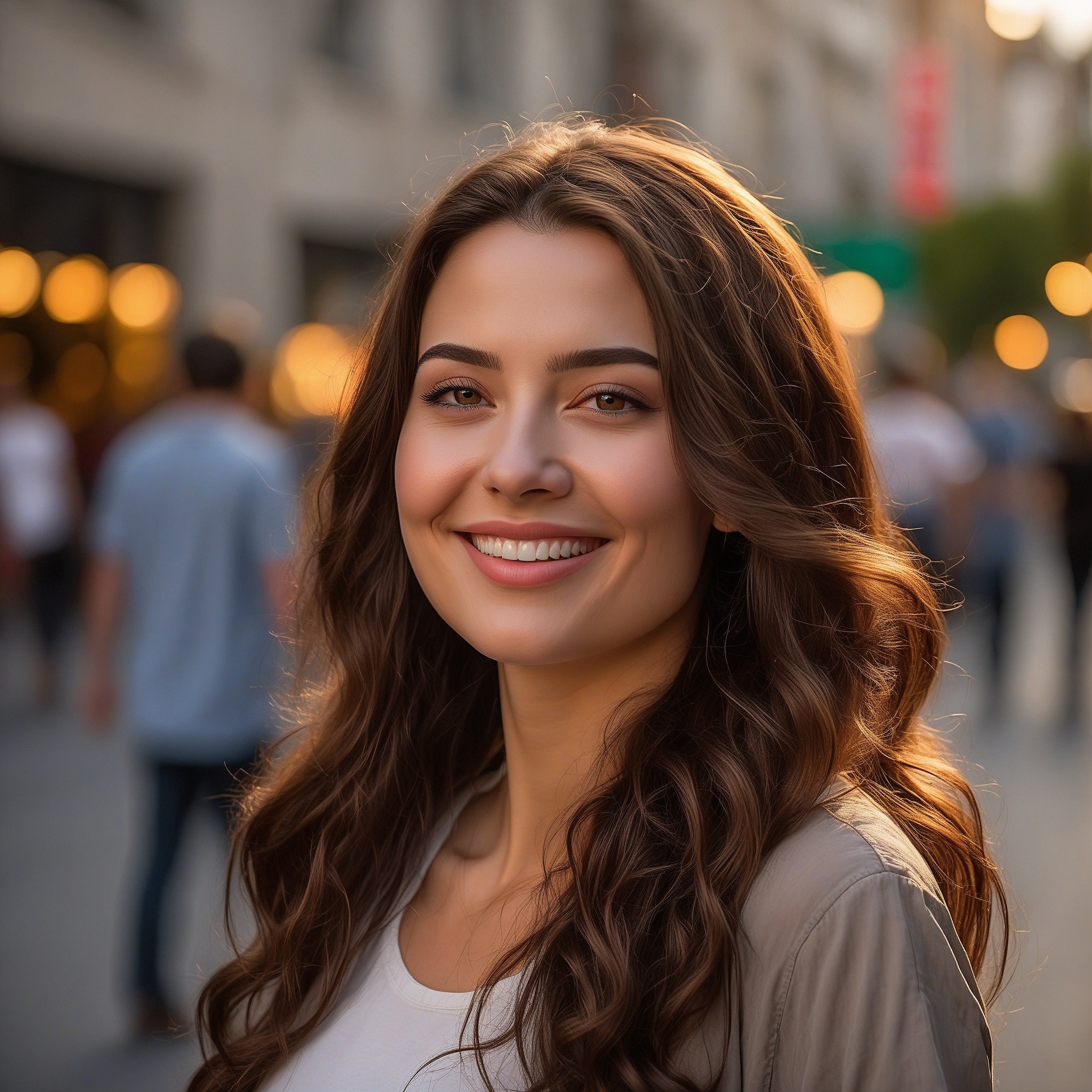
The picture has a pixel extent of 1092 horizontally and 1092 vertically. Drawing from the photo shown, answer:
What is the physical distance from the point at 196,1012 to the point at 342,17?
13.3 metres

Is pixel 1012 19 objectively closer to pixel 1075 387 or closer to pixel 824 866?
pixel 1075 387

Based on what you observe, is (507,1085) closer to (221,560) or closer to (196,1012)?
(196,1012)

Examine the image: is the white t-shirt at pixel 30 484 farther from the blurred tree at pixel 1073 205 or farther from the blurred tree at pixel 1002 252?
the blurred tree at pixel 1073 205

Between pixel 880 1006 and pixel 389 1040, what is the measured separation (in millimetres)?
708

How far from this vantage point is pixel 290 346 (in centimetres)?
1317

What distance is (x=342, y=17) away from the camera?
44.5ft

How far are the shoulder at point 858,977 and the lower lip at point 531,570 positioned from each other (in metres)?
0.46

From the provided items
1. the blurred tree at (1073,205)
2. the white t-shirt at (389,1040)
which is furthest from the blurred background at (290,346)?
the blurred tree at (1073,205)

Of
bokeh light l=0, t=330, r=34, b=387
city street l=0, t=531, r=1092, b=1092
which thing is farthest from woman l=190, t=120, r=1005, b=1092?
bokeh light l=0, t=330, r=34, b=387

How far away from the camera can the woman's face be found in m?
1.62

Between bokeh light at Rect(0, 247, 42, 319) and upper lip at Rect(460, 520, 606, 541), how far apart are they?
32.7ft

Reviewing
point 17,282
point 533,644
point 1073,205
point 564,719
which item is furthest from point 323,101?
point 1073,205

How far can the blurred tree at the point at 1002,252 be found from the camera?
94.6 feet

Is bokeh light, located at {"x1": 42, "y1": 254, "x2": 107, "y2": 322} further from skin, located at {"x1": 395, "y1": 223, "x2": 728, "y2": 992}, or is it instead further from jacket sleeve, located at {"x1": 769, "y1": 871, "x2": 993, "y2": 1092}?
jacket sleeve, located at {"x1": 769, "y1": 871, "x2": 993, "y2": 1092}
